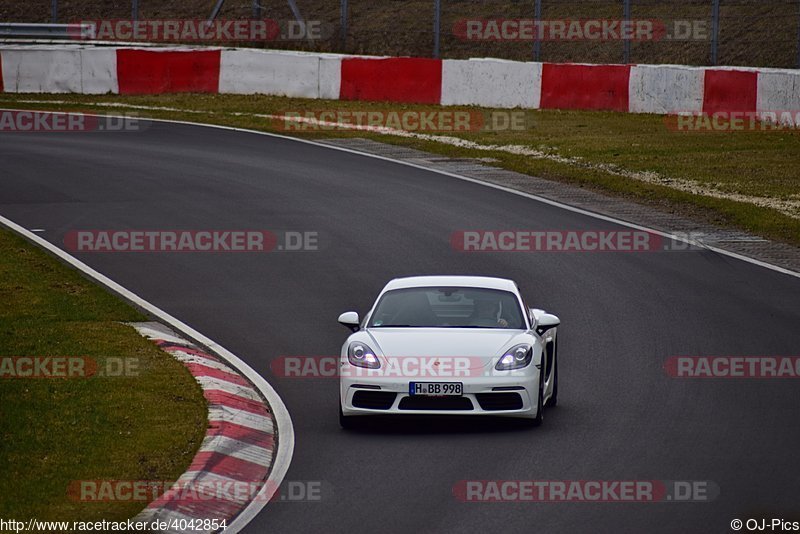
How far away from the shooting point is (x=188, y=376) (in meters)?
12.8

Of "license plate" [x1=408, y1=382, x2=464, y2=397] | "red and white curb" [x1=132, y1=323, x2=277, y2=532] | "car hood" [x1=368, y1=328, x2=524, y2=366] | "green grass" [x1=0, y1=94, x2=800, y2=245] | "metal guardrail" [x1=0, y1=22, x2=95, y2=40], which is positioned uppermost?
"metal guardrail" [x1=0, y1=22, x2=95, y2=40]

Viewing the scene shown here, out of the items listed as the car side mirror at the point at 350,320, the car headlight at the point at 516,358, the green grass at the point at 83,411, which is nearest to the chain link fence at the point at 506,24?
the green grass at the point at 83,411

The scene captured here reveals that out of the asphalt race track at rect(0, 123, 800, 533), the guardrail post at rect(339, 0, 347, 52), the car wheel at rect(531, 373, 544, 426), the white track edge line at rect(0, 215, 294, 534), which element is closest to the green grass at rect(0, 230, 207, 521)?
the white track edge line at rect(0, 215, 294, 534)

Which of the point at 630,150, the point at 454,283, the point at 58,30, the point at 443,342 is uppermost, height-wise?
the point at 58,30

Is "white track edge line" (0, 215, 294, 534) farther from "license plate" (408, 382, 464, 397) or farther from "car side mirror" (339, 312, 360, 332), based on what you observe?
"license plate" (408, 382, 464, 397)

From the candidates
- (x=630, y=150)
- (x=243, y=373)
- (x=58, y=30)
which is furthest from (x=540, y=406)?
(x=58, y=30)

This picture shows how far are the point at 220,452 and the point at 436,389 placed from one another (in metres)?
1.87

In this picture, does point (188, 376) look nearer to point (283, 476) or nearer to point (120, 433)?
point (120, 433)

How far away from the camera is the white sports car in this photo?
1116 centimetres

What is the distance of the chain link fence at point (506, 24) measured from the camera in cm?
3738

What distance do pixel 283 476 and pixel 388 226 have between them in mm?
10781

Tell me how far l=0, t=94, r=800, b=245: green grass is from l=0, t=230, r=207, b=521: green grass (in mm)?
10566

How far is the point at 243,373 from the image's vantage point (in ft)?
43.1

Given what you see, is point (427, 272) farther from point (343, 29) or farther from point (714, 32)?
point (343, 29)
